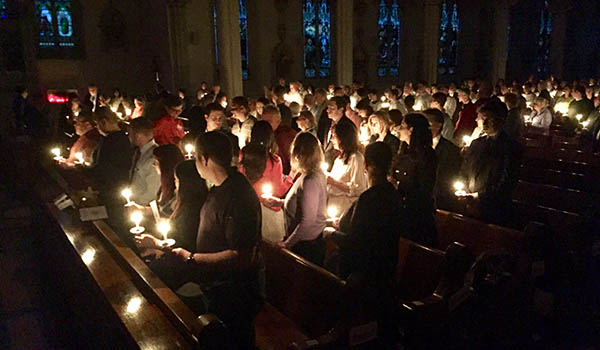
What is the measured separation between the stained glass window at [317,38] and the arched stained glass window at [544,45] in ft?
48.2

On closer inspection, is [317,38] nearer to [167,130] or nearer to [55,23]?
[55,23]

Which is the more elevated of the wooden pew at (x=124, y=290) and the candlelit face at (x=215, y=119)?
the candlelit face at (x=215, y=119)

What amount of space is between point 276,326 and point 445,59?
25.8 metres

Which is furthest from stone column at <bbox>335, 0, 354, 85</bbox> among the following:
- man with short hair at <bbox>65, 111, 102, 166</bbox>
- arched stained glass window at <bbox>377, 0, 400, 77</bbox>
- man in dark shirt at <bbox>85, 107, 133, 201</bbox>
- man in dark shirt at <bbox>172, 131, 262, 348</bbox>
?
man in dark shirt at <bbox>172, 131, 262, 348</bbox>

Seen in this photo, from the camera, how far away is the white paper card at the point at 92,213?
14.9ft

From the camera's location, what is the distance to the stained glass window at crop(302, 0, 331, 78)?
22516mm

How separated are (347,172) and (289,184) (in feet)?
2.09

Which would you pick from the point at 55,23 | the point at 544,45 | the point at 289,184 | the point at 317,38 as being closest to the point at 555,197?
the point at 289,184

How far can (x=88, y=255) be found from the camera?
431 cm

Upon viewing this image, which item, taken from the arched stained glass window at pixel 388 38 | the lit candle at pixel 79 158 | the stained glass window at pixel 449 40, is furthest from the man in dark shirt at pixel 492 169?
the stained glass window at pixel 449 40

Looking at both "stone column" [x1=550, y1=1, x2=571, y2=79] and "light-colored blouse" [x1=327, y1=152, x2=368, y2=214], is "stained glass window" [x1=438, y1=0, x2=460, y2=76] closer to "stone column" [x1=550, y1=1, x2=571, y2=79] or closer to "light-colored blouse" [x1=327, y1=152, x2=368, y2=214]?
"stone column" [x1=550, y1=1, x2=571, y2=79]

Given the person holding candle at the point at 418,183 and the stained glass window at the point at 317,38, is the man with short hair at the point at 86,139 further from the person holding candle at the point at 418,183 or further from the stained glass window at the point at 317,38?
the stained glass window at the point at 317,38

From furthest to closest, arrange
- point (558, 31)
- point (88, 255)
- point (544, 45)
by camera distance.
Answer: point (544, 45)
point (558, 31)
point (88, 255)

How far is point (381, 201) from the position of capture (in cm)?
320
